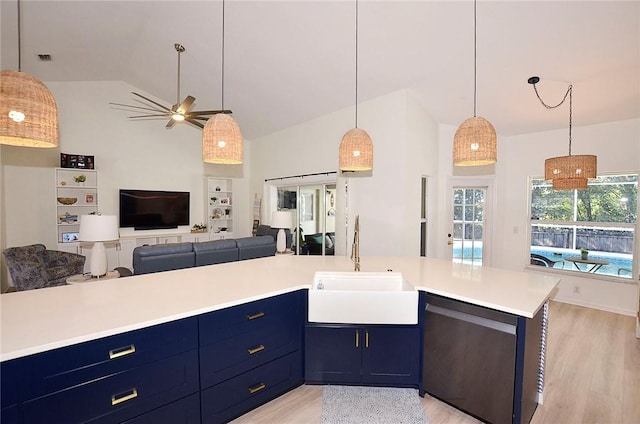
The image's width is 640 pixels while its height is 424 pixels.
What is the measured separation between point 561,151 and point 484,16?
2.98 meters

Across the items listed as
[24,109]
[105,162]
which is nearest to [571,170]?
[24,109]

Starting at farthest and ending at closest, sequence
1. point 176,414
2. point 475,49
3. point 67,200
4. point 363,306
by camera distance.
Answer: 1. point 67,200
2. point 475,49
3. point 363,306
4. point 176,414

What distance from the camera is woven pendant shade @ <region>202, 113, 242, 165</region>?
184 centimetres

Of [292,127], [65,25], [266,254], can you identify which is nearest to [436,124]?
[292,127]

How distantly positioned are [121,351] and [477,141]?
2.27m

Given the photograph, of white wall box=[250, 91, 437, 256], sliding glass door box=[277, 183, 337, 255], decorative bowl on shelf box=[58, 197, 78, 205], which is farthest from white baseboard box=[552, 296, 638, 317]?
decorative bowl on shelf box=[58, 197, 78, 205]

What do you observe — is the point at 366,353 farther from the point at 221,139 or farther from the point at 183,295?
the point at 221,139

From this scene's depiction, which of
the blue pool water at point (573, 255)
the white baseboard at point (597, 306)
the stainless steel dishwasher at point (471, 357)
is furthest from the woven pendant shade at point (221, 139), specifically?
the white baseboard at point (597, 306)

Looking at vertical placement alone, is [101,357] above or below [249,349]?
above

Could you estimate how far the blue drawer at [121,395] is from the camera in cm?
122

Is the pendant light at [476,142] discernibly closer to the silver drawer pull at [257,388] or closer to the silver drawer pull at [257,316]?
the silver drawer pull at [257,316]

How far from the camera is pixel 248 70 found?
4.24 metres

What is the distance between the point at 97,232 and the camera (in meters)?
2.93

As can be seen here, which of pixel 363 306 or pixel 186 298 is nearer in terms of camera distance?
pixel 186 298
